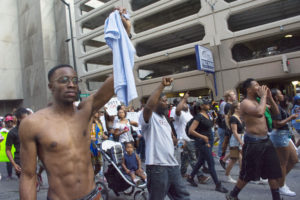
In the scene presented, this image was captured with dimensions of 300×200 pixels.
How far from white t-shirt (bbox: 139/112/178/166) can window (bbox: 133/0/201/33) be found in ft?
65.8

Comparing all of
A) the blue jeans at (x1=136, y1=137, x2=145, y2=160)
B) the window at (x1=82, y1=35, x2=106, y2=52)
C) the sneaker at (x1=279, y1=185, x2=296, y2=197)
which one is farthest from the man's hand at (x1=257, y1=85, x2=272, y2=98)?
the window at (x1=82, y1=35, x2=106, y2=52)

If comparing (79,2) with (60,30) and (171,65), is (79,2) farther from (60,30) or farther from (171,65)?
(171,65)

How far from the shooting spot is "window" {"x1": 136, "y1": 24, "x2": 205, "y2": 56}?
2252cm

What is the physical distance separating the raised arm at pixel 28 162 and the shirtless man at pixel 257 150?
2984 mm

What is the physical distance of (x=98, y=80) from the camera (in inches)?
1182

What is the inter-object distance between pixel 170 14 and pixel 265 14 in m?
8.72

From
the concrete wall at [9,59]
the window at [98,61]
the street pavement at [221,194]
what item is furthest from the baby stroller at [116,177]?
the concrete wall at [9,59]

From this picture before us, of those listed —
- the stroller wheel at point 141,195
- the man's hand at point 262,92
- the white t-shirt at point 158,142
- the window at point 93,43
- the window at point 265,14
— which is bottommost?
the stroller wheel at point 141,195

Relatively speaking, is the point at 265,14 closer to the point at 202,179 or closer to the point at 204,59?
the point at 204,59

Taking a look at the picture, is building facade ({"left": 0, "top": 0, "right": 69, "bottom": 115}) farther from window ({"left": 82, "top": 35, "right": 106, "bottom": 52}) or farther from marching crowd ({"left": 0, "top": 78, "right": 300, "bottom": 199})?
marching crowd ({"left": 0, "top": 78, "right": 300, "bottom": 199})

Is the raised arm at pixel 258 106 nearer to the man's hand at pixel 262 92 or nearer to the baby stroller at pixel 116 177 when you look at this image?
the man's hand at pixel 262 92

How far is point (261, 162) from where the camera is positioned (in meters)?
3.59

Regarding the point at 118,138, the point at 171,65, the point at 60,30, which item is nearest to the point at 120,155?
the point at 118,138

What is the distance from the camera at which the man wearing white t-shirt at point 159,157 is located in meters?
3.02
